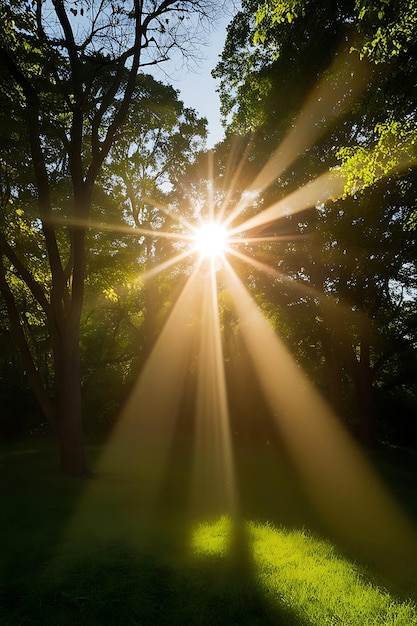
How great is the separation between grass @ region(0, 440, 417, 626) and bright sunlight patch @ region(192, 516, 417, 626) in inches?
0.6

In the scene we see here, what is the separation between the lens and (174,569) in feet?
17.1

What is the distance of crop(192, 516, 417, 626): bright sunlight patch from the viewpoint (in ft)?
13.7

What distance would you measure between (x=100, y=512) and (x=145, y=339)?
17.2 m

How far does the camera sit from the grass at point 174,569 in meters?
4.24

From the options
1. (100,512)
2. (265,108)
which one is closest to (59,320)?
(100,512)

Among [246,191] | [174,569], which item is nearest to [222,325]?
[246,191]

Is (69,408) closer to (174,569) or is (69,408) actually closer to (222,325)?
(174,569)

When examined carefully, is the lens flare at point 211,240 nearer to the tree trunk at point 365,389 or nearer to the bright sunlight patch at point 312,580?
the tree trunk at point 365,389

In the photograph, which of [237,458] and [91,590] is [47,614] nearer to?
[91,590]

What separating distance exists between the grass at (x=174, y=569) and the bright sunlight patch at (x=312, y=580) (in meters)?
0.01

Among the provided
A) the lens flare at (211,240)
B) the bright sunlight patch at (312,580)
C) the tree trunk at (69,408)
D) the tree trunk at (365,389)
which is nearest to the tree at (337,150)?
the tree trunk at (365,389)

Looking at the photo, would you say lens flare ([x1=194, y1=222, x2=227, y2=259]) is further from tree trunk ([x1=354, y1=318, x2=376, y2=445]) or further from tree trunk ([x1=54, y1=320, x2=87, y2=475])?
tree trunk ([x1=54, y1=320, x2=87, y2=475])

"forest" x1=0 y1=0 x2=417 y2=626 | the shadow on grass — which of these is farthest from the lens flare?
the shadow on grass

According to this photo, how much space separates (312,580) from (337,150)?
959 cm
